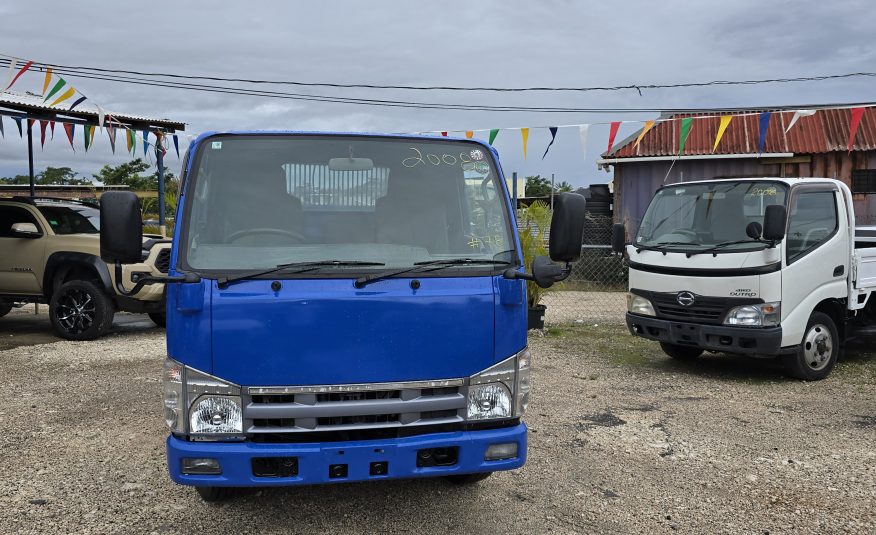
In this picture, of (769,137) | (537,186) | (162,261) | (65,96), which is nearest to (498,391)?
(162,261)

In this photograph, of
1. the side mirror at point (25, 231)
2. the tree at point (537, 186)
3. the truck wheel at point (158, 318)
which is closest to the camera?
the side mirror at point (25, 231)

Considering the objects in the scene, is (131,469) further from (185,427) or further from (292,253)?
(292,253)

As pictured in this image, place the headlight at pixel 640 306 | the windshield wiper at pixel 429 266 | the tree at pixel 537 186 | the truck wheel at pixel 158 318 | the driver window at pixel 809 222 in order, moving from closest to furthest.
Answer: the windshield wiper at pixel 429 266
the driver window at pixel 809 222
the headlight at pixel 640 306
the truck wheel at pixel 158 318
the tree at pixel 537 186

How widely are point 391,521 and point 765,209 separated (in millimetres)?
4787

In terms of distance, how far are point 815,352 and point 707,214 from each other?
5.63 feet

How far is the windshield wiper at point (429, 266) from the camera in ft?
10.7

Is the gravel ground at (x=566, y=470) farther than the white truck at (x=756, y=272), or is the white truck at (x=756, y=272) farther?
the white truck at (x=756, y=272)

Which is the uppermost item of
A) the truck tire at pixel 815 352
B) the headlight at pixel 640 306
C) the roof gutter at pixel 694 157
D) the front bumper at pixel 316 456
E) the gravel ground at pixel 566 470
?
the roof gutter at pixel 694 157

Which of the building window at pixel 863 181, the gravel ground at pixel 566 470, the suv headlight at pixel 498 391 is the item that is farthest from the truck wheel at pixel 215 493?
the building window at pixel 863 181

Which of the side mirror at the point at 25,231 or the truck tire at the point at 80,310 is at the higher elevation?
the side mirror at the point at 25,231

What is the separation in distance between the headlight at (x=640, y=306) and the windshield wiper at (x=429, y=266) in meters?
4.23

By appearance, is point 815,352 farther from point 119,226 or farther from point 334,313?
point 119,226

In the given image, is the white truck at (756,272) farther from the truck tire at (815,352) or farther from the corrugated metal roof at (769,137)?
the corrugated metal roof at (769,137)

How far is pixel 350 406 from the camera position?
315cm
